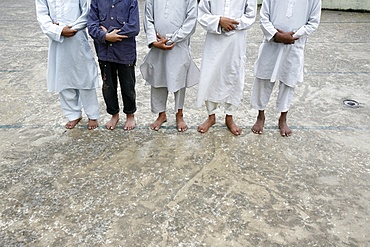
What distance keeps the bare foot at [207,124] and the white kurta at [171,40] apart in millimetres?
310

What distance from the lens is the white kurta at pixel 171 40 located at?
7.91 ft

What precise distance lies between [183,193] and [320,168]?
35.6 inches

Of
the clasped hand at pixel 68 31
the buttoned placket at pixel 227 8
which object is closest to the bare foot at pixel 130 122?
the clasped hand at pixel 68 31

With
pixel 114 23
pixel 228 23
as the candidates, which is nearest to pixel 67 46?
pixel 114 23

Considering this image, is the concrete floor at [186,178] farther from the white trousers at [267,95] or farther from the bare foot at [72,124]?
the white trousers at [267,95]

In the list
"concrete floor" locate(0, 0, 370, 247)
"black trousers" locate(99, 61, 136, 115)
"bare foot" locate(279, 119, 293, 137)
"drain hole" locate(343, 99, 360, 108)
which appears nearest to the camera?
"concrete floor" locate(0, 0, 370, 247)

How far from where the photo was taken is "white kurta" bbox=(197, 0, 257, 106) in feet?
7.92

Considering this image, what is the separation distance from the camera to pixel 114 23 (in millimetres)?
2365

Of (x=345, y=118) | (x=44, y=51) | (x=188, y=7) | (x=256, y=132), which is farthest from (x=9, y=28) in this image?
(x=345, y=118)

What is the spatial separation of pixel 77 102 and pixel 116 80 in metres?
0.38

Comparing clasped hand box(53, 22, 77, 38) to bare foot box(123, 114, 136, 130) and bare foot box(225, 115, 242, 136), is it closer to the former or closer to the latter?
bare foot box(123, 114, 136, 130)

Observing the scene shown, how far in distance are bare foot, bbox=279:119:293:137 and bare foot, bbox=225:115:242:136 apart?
30 centimetres

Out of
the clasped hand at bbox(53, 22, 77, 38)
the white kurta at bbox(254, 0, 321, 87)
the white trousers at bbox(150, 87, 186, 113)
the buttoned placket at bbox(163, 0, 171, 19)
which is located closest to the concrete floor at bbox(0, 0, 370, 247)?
the white trousers at bbox(150, 87, 186, 113)

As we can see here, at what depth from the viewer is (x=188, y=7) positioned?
2.41 meters
